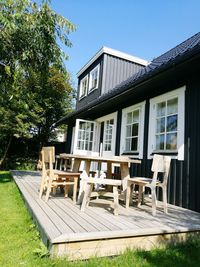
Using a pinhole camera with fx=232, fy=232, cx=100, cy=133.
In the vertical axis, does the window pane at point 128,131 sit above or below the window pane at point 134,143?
above

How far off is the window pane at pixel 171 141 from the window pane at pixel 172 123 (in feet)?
0.38

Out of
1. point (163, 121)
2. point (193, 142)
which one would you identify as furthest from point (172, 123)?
point (193, 142)

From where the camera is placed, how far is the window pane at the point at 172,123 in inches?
174

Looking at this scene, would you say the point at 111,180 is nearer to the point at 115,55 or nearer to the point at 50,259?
the point at 50,259

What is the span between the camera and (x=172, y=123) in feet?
14.8

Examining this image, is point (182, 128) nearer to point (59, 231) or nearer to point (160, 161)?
point (160, 161)

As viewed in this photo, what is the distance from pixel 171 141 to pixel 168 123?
39cm

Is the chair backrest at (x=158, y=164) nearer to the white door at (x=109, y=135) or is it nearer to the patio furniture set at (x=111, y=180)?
the patio furniture set at (x=111, y=180)

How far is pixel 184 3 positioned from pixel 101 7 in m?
2.41

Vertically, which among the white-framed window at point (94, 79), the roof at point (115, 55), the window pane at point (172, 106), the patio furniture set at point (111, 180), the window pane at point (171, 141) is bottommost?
the patio furniture set at point (111, 180)

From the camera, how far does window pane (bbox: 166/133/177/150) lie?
14.2ft

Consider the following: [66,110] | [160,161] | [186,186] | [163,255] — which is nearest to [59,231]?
[163,255]

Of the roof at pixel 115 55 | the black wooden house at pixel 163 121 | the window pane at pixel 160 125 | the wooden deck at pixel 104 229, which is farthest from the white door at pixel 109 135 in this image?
the wooden deck at pixel 104 229

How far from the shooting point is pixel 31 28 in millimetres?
4906
